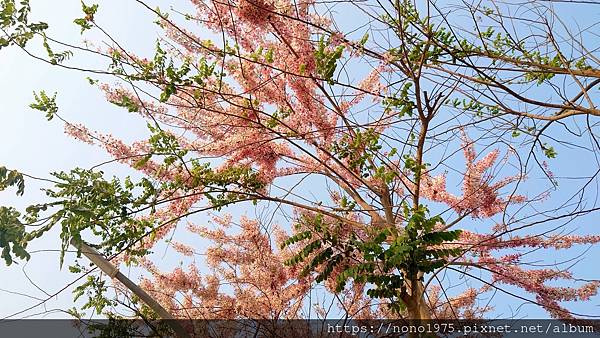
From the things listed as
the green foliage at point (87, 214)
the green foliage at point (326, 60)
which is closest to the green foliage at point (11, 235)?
the green foliage at point (87, 214)

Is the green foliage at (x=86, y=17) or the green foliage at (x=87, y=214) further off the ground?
Result: the green foliage at (x=86, y=17)

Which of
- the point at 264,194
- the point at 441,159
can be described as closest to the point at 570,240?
the point at 441,159

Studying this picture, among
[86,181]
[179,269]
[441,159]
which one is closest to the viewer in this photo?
[86,181]

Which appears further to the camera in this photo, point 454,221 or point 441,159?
point 454,221

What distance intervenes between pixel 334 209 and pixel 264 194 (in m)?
0.43

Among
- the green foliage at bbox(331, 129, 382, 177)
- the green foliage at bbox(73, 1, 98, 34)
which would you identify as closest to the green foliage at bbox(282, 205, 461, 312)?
the green foliage at bbox(331, 129, 382, 177)

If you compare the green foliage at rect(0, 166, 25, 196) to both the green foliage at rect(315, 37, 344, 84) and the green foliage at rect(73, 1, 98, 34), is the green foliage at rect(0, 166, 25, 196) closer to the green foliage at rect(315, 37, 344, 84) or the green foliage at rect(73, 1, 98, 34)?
the green foliage at rect(73, 1, 98, 34)

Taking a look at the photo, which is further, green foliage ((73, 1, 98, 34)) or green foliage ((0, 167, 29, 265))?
green foliage ((73, 1, 98, 34))

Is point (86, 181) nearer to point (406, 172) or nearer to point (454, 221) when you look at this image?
point (406, 172)

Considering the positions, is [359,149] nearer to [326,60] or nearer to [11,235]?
[326,60]

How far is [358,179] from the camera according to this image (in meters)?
2.99

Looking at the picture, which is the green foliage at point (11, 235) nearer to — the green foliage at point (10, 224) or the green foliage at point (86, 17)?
the green foliage at point (10, 224)

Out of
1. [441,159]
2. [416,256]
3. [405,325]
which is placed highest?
[441,159]

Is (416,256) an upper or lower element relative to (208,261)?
lower
